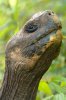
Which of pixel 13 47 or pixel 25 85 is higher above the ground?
pixel 13 47

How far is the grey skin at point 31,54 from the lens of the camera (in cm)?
337

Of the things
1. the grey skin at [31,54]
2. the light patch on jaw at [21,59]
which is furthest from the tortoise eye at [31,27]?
the light patch on jaw at [21,59]

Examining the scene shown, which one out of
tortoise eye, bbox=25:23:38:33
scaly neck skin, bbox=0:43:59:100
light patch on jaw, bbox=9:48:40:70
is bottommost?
scaly neck skin, bbox=0:43:59:100

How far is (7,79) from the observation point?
3646 mm

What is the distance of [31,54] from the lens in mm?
3436

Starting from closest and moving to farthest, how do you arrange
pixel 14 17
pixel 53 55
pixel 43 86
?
pixel 53 55, pixel 43 86, pixel 14 17

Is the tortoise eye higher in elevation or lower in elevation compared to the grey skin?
higher

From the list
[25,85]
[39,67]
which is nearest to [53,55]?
[39,67]

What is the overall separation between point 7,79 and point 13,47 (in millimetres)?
300

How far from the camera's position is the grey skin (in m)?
3.37

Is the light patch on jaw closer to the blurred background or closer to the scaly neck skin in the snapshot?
the scaly neck skin

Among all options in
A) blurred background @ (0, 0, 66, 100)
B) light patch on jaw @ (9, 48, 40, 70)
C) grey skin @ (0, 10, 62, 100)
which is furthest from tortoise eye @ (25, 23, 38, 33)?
blurred background @ (0, 0, 66, 100)

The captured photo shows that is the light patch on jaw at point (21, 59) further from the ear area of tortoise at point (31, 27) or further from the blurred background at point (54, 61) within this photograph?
the blurred background at point (54, 61)

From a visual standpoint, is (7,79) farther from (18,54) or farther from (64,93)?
(64,93)
